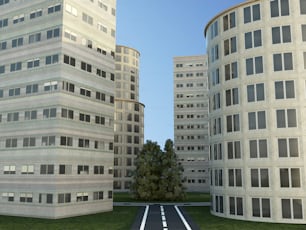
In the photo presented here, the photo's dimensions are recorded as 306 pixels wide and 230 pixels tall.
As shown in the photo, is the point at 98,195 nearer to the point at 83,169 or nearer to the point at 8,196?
the point at 83,169

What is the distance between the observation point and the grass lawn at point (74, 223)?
99.8ft

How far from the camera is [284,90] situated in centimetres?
3481

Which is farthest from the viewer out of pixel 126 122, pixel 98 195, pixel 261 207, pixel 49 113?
pixel 126 122

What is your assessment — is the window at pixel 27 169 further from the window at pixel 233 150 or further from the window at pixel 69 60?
the window at pixel 233 150

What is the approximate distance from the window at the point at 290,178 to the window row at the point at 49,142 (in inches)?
885

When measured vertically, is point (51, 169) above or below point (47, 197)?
above

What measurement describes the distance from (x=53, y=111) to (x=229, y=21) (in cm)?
2264

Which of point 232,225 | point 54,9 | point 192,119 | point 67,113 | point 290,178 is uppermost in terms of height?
point 54,9

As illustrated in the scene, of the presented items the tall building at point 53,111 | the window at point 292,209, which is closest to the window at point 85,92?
the tall building at point 53,111

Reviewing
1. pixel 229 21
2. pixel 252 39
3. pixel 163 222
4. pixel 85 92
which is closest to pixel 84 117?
pixel 85 92

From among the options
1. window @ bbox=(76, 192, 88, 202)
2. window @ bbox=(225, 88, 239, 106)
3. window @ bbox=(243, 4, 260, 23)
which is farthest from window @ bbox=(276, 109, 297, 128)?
window @ bbox=(76, 192, 88, 202)

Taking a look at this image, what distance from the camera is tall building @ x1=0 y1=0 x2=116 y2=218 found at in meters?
38.2

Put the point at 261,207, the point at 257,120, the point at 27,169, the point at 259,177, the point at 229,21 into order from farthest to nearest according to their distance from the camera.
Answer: the point at 27,169 → the point at 229,21 → the point at 257,120 → the point at 259,177 → the point at 261,207

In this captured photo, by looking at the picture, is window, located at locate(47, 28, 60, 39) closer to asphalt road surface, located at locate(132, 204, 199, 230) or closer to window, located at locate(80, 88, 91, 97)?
window, located at locate(80, 88, 91, 97)
